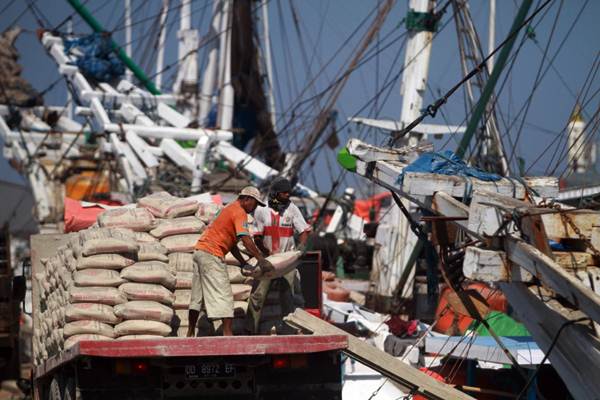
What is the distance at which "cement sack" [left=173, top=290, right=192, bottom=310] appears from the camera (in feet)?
31.7

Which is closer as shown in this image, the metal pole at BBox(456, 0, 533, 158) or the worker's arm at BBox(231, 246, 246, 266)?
the worker's arm at BBox(231, 246, 246, 266)

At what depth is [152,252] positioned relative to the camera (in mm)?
9586

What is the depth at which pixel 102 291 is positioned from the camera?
897cm

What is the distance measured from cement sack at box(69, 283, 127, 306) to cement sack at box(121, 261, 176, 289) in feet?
0.62

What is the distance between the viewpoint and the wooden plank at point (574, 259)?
7961mm

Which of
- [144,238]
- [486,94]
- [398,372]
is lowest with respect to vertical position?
[398,372]

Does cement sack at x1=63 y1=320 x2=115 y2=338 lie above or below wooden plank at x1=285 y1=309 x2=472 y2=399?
above

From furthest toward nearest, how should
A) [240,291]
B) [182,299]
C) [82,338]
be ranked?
[240,291], [182,299], [82,338]

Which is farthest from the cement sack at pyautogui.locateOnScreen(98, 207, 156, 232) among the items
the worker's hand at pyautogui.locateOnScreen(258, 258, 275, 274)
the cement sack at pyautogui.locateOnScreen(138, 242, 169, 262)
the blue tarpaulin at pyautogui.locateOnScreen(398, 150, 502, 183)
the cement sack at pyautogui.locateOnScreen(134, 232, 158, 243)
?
the blue tarpaulin at pyautogui.locateOnScreen(398, 150, 502, 183)

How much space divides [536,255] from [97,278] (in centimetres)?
359

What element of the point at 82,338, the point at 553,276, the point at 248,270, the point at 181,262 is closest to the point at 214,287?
the point at 248,270

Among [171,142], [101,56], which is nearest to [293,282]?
[171,142]

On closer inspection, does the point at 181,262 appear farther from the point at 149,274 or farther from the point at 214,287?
the point at 214,287

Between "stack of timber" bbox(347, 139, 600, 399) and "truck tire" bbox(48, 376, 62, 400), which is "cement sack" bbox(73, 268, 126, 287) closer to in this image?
"truck tire" bbox(48, 376, 62, 400)
